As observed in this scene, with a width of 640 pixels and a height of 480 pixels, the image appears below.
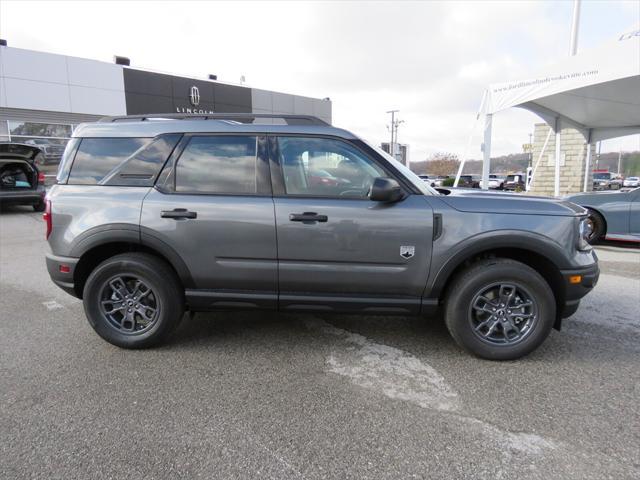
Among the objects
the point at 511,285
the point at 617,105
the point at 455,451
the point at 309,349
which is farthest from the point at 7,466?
the point at 617,105

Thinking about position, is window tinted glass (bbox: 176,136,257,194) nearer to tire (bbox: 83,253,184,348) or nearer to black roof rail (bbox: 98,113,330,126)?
black roof rail (bbox: 98,113,330,126)

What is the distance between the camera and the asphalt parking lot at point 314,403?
7.25 ft

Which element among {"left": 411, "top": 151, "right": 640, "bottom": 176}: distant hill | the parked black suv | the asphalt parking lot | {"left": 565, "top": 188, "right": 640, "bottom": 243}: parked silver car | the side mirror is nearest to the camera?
the asphalt parking lot

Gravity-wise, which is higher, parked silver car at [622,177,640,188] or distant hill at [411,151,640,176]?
distant hill at [411,151,640,176]

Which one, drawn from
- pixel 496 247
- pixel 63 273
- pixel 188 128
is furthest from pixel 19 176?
pixel 496 247

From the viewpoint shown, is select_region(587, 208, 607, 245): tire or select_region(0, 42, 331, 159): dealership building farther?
select_region(0, 42, 331, 159): dealership building

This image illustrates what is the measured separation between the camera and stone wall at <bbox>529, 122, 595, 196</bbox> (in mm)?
16203

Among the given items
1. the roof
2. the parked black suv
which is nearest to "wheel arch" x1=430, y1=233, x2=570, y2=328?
the roof

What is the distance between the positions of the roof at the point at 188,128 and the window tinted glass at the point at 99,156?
0.20ft

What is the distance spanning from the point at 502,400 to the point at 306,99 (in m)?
29.4

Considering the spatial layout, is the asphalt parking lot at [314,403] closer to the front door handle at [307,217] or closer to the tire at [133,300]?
the tire at [133,300]

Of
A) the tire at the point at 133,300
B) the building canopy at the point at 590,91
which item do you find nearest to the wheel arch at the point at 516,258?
the tire at the point at 133,300

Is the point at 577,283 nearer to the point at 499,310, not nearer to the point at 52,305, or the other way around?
the point at 499,310

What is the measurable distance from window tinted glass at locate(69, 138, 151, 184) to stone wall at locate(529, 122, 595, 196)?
642 inches
